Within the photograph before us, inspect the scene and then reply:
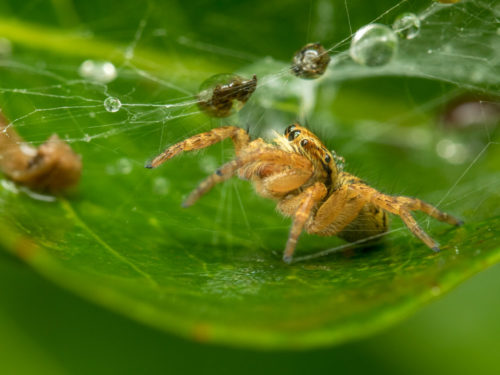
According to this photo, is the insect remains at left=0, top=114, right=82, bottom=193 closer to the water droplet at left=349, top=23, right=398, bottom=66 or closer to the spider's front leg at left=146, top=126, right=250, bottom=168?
the spider's front leg at left=146, top=126, right=250, bottom=168

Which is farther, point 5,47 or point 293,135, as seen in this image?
point 5,47

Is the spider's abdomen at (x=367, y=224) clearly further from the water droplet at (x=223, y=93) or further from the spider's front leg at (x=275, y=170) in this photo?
the water droplet at (x=223, y=93)

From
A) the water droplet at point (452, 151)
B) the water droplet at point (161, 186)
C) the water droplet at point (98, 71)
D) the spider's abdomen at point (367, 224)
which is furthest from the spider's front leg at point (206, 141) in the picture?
the water droplet at point (452, 151)

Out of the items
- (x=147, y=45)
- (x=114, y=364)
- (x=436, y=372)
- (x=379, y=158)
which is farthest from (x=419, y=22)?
(x=114, y=364)

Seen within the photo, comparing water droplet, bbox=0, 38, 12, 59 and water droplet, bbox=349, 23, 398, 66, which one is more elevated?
water droplet, bbox=0, 38, 12, 59

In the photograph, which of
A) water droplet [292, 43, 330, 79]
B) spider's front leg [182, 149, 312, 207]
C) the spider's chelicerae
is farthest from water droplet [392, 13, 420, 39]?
spider's front leg [182, 149, 312, 207]

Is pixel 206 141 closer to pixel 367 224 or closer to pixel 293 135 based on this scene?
pixel 293 135

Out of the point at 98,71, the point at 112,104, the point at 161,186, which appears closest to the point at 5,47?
the point at 98,71
